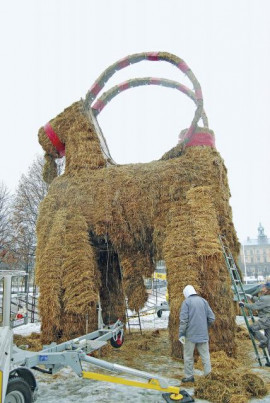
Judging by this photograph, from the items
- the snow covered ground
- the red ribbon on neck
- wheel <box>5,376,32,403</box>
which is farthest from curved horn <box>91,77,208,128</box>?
wheel <box>5,376,32,403</box>

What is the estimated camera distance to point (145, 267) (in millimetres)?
8164

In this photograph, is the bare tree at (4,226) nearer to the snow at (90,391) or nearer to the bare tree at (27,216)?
the bare tree at (27,216)

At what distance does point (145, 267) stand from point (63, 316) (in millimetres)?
2361

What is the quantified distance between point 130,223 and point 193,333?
2920mm

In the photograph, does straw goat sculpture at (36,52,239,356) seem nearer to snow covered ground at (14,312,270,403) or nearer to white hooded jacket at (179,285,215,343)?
white hooded jacket at (179,285,215,343)

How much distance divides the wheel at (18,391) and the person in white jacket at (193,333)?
2303 mm

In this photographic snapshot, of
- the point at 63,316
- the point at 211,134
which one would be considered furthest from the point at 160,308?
the point at 211,134

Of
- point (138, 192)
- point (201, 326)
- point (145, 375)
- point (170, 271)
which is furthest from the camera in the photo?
point (138, 192)

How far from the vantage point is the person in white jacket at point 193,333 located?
15.8 feet

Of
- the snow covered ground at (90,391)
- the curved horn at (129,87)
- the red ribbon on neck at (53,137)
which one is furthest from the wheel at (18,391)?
the curved horn at (129,87)

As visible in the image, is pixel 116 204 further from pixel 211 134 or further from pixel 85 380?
pixel 85 380

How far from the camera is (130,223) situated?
23.6 feet

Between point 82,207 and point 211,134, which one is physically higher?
point 211,134

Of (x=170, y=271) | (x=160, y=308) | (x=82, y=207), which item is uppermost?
(x=82, y=207)
